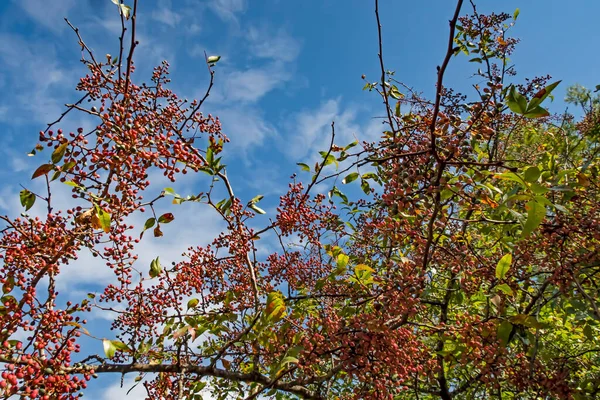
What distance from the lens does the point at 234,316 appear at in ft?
9.13

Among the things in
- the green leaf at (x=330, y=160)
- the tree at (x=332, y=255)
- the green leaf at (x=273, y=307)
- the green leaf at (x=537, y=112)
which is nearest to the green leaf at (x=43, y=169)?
the tree at (x=332, y=255)

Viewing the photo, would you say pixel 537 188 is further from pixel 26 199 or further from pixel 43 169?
pixel 26 199

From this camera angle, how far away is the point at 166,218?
250 centimetres

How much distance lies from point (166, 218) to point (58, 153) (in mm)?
850

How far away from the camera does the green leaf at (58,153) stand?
1725 millimetres

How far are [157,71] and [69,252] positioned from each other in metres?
1.57

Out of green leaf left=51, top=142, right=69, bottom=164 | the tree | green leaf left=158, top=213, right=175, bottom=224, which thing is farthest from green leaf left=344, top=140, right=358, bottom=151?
green leaf left=51, top=142, right=69, bottom=164

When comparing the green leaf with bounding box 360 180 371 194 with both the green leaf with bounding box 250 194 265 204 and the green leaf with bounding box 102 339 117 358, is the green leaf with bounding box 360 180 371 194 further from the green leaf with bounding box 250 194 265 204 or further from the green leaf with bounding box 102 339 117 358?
the green leaf with bounding box 102 339 117 358

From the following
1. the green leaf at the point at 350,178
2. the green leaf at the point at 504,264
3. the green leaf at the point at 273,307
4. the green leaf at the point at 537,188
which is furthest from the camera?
the green leaf at the point at 350,178

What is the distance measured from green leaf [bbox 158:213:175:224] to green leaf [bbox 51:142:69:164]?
0.81 metres

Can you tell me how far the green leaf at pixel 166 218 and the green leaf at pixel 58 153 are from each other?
2.66 feet

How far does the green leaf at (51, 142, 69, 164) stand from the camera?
67.9 inches

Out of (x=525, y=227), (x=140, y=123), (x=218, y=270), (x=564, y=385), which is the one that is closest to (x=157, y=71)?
(x=140, y=123)

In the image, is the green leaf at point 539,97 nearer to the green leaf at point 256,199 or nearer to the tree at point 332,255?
the tree at point 332,255
